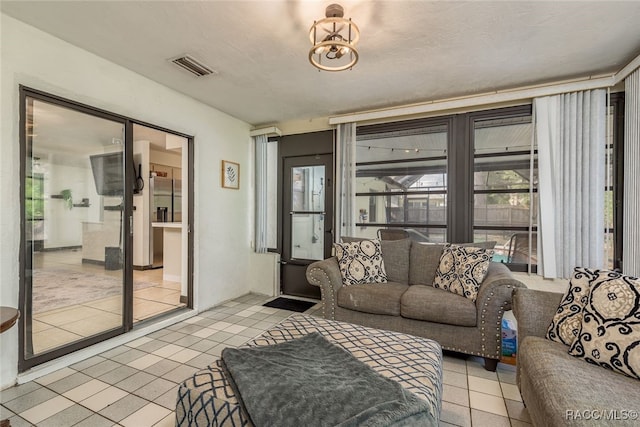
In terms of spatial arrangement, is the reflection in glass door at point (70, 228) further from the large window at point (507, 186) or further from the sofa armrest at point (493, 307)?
the large window at point (507, 186)

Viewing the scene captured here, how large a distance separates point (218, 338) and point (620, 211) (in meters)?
3.96

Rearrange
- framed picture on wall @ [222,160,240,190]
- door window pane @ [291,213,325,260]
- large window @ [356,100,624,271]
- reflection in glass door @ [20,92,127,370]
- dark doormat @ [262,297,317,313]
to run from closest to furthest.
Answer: reflection in glass door @ [20,92,127,370]
large window @ [356,100,624,271]
dark doormat @ [262,297,317,313]
framed picture on wall @ [222,160,240,190]
door window pane @ [291,213,325,260]

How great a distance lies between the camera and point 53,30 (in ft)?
6.90

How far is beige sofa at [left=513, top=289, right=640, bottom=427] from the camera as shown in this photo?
1.05 meters

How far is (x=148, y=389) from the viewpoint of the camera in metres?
1.97

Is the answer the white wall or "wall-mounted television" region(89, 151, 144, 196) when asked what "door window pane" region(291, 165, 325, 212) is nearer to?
the white wall

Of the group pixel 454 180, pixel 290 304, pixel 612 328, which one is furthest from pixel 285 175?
pixel 612 328

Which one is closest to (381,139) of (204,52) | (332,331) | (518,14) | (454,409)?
(518,14)

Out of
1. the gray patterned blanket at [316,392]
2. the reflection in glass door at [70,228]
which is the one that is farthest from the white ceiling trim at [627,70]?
the reflection in glass door at [70,228]

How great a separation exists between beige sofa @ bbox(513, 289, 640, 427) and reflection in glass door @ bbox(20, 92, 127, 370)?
3.14 meters

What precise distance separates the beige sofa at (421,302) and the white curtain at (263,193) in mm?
1593

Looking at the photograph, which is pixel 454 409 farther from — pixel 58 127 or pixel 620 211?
pixel 58 127

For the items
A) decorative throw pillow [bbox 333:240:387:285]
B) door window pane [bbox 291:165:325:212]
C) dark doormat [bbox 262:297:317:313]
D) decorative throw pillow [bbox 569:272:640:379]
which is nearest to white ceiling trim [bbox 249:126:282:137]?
door window pane [bbox 291:165:325:212]

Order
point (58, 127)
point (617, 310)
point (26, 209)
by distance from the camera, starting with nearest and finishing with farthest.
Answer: point (617, 310), point (26, 209), point (58, 127)
